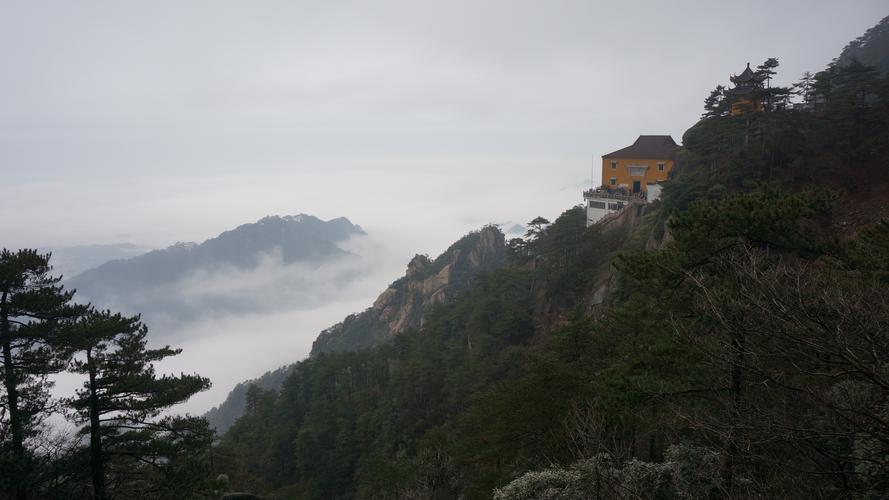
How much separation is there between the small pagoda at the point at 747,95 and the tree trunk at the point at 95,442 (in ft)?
104

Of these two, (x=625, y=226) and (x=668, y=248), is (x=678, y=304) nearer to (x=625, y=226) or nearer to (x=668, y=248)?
(x=668, y=248)

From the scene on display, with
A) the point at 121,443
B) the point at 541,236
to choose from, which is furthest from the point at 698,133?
the point at 121,443

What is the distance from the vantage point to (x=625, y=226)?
117ft

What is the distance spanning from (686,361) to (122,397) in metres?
14.0

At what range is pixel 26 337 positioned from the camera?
11070 mm

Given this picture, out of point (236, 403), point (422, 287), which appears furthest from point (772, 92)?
point (236, 403)

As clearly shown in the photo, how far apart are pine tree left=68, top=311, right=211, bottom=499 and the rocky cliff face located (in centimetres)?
5927

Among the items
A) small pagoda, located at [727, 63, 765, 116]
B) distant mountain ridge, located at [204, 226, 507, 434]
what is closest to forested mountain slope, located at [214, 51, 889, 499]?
small pagoda, located at [727, 63, 765, 116]

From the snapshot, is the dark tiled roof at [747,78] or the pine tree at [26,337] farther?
the dark tiled roof at [747,78]

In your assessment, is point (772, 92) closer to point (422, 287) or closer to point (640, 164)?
point (640, 164)

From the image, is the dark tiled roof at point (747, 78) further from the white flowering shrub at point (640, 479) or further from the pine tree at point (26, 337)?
the pine tree at point (26, 337)

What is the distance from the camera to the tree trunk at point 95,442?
38.3 ft

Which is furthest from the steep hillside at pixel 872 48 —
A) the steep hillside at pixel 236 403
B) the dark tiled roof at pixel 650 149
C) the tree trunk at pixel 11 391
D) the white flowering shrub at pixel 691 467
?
the steep hillside at pixel 236 403

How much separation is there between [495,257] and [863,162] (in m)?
60.9
